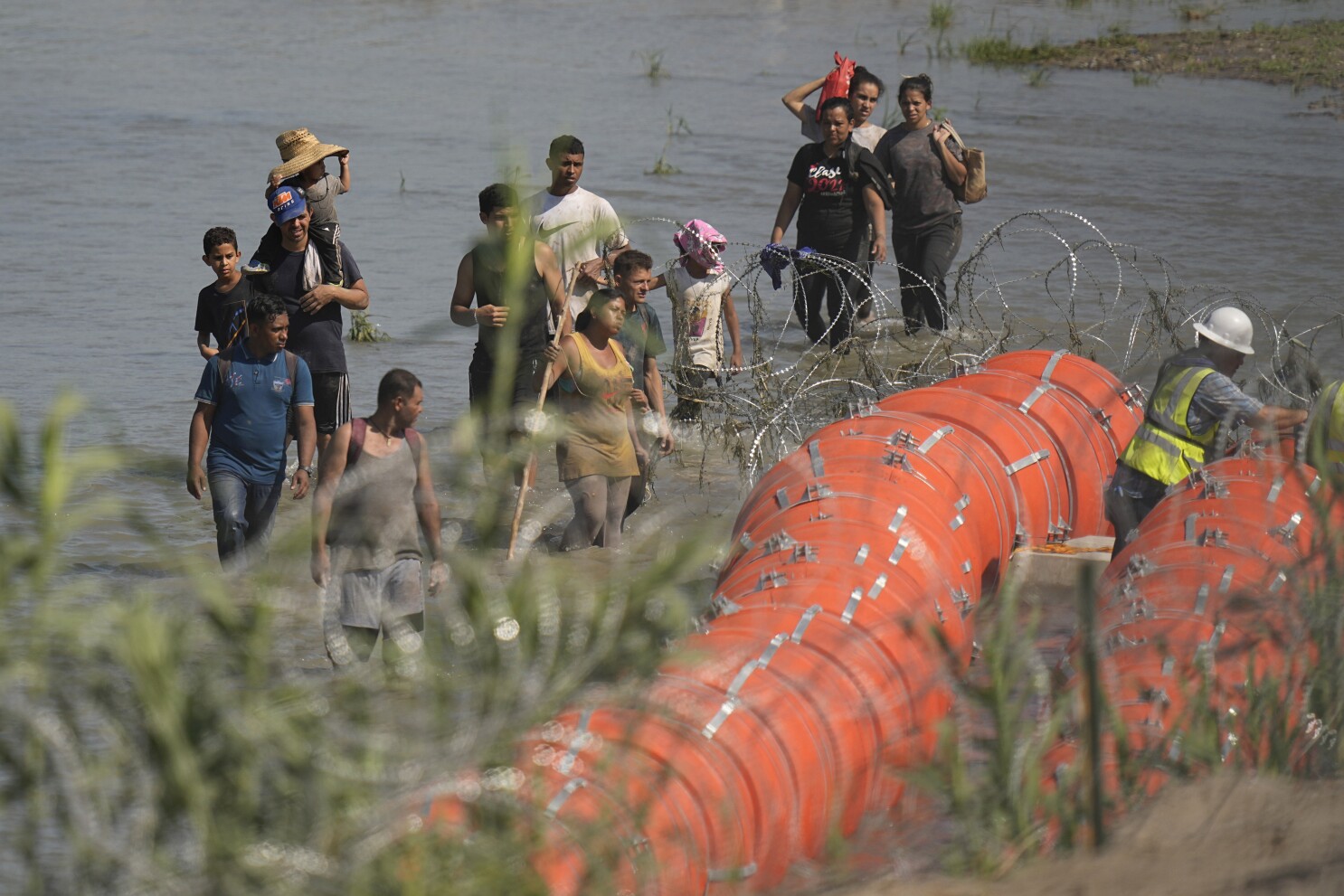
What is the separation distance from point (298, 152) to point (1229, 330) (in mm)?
4680

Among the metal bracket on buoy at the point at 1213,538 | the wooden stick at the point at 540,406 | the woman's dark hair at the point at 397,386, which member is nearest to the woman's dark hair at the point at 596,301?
the wooden stick at the point at 540,406

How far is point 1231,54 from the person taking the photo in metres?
30.1

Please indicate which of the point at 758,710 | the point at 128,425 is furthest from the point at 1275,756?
the point at 128,425

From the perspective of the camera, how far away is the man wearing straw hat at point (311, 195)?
337 inches

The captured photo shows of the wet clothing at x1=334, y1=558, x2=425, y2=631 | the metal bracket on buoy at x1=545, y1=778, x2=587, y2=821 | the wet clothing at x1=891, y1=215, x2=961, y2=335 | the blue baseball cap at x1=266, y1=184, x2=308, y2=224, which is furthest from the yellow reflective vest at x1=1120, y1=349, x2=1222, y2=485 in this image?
the wet clothing at x1=891, y1=215, x2=961, y2=335

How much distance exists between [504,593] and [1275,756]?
2.20 m

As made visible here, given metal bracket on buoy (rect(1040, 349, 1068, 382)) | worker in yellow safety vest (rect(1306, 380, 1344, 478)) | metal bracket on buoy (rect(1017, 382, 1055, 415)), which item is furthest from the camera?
metal bracket on buoy (rect(1040, 349, 1068, 382))

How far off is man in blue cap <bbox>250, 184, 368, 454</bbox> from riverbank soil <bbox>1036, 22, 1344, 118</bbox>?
2203 cm

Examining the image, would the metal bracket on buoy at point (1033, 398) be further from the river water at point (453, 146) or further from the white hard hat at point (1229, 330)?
the river water at point (453, 146)

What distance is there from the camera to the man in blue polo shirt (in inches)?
291

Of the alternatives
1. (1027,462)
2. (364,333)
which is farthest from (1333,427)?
(364,333)

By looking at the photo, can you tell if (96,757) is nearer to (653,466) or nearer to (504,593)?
(504,593)

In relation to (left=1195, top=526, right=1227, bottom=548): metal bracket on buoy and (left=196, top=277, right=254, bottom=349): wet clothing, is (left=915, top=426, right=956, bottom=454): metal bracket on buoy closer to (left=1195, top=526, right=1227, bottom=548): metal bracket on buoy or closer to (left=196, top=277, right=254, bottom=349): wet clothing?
(left=1195, top=526, right=1227, bottom=548): metal bracket on buoy

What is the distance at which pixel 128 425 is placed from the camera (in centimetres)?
1081
